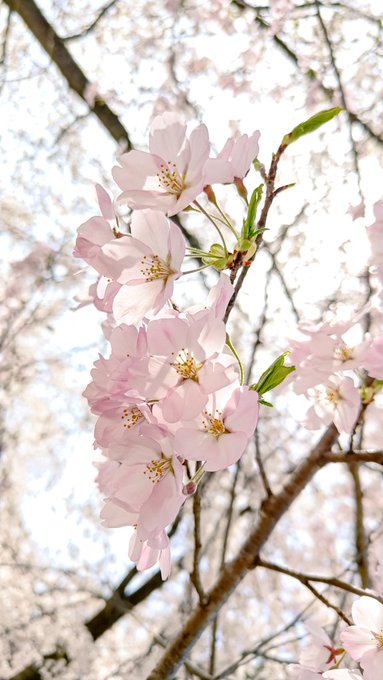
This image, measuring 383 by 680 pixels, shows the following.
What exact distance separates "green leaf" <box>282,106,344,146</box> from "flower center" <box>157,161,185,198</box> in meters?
0.18

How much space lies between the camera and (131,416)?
81 centimetres

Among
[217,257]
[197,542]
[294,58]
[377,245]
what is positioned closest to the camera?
[217,257]

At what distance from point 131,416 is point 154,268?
8.2 inches

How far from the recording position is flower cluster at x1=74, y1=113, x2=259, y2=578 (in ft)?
2.50

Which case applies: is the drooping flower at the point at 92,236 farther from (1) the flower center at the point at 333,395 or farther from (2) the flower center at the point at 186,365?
(1) the flower center at the point at 333,395

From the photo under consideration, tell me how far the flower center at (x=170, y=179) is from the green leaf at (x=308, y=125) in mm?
176

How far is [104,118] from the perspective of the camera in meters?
3.61

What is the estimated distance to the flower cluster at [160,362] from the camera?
0.76 meters

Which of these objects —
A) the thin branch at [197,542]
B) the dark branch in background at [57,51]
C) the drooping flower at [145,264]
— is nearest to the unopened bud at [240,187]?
the drooping flower at [145,264]

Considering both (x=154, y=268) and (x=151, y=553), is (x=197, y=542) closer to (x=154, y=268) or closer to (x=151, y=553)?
(x=151, y=553)

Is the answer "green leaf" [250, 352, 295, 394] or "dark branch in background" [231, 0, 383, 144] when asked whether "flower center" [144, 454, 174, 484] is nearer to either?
"green leaf" [250, 352, 295, 394]

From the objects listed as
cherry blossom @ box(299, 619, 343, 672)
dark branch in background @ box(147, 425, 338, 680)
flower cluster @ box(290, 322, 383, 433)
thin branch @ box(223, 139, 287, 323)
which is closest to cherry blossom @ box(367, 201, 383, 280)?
flower cluster @ box(290, 322, 383, 433)

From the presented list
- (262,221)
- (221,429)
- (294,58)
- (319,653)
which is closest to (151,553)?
(221,429)

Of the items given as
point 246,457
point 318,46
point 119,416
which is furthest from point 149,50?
point 119,416
